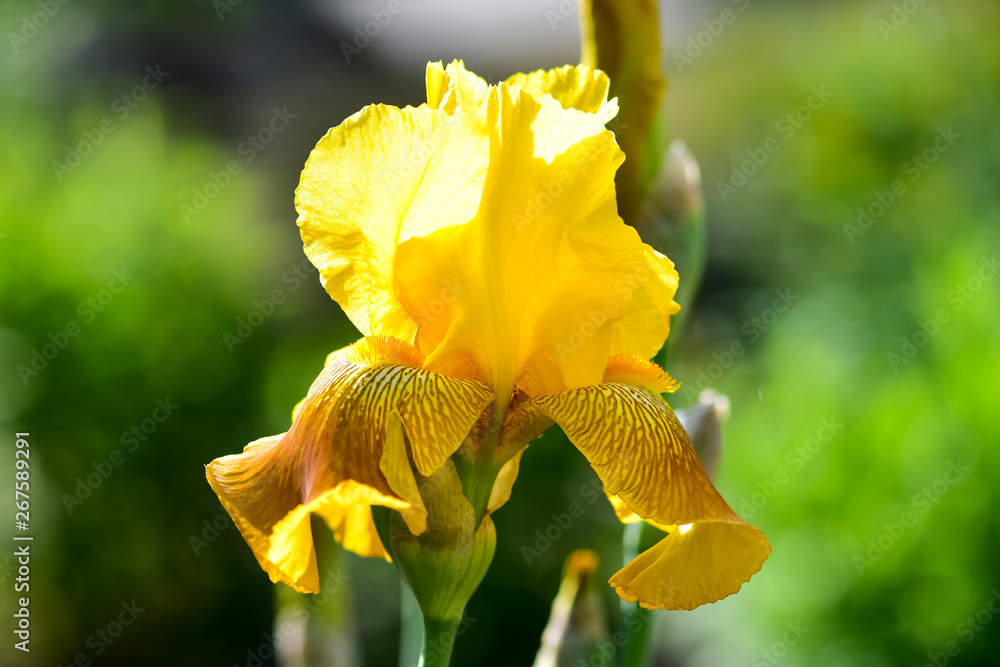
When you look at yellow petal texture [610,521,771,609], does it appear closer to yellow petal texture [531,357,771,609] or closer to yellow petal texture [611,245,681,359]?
yellow petal texture [531,357,771,609]

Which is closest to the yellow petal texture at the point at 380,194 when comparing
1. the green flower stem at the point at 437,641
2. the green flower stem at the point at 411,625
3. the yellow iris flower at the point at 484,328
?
the yellow iris flower at the point at 484,328

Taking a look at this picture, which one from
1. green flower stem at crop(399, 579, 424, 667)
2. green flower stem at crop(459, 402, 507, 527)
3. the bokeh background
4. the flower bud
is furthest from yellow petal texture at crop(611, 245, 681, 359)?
the bokeh background

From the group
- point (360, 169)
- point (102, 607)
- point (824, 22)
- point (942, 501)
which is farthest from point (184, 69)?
point (360, 169)

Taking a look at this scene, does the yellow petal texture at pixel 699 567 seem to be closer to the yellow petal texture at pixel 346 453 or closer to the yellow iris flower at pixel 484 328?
the yellow iris flower at pixel 484 328

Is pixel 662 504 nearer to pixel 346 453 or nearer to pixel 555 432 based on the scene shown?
pixel 346 453

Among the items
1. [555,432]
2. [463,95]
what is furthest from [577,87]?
[555,432]

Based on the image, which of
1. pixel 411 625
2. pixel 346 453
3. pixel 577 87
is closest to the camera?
pixel 346 453
